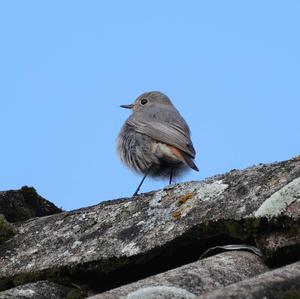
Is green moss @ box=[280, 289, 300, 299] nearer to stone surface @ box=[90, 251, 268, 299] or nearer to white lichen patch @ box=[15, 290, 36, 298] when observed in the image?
stone surface @ box=[90, 251, 268, 299]

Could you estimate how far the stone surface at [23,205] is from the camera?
5602 mm

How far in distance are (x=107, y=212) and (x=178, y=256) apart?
0.76 m

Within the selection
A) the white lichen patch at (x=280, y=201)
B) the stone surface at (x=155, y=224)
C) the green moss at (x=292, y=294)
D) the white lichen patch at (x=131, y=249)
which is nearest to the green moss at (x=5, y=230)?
the stone surface at (x=155, y=224)

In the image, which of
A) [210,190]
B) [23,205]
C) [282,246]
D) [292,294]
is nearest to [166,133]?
[23,205]

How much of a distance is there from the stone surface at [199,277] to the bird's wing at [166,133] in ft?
17.5

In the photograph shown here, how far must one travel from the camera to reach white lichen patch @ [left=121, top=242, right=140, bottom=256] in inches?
170

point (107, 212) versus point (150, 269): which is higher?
point (107, 212)

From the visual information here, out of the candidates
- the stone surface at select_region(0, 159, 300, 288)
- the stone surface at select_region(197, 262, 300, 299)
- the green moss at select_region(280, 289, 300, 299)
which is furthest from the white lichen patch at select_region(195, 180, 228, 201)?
the green moss at select_region(280, 289, 300, 299)

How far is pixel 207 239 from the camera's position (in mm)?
4250

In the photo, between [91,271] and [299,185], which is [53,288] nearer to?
[91,271]

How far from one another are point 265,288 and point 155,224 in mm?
1620

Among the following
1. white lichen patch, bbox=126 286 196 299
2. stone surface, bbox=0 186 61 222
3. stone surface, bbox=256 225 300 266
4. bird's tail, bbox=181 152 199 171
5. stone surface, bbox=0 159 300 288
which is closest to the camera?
white lichen patch, bbox=126 286 196 299

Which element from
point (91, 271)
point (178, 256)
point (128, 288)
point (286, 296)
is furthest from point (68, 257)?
point (286, 296)

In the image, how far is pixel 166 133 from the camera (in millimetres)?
9539
